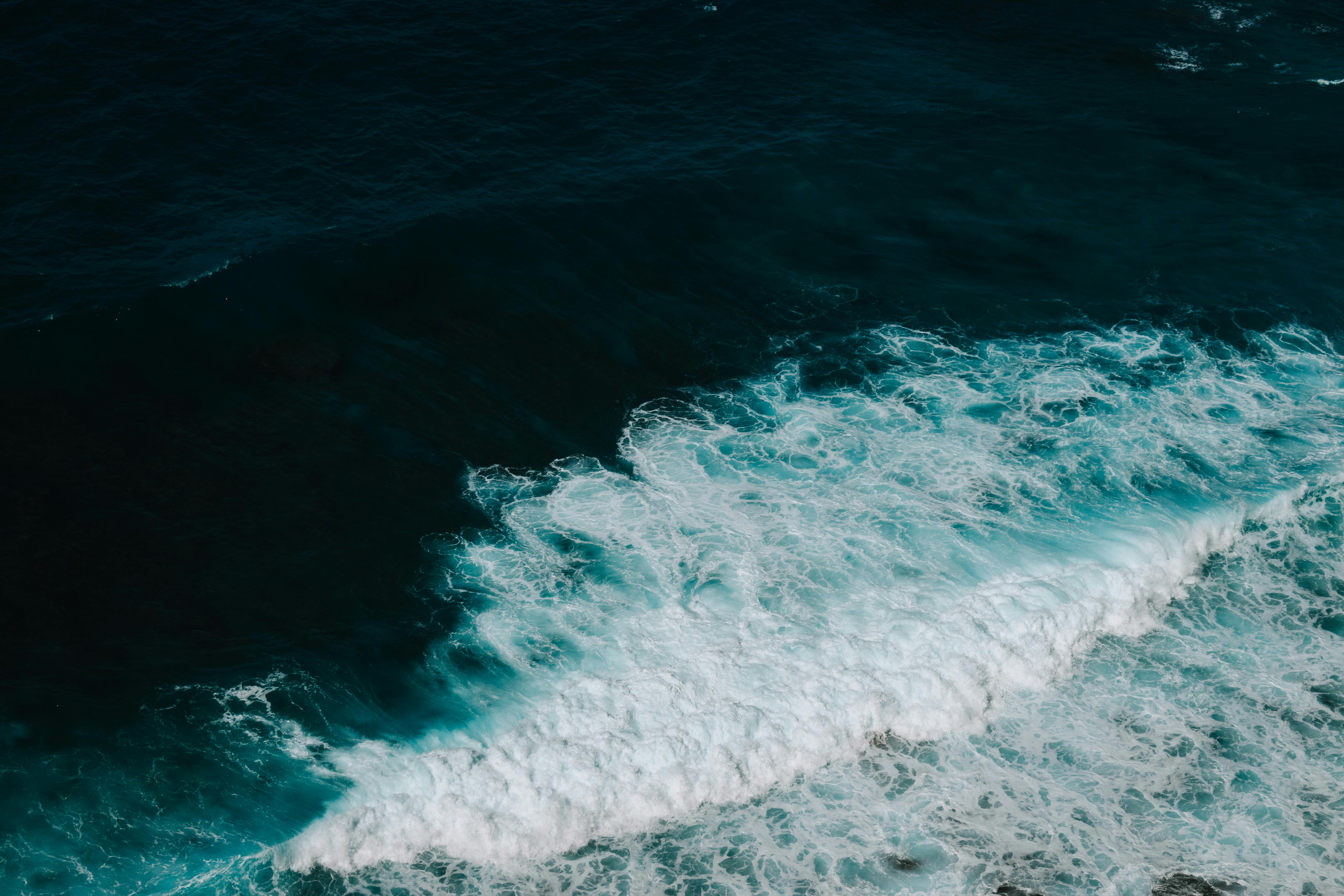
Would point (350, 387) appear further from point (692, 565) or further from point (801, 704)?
point (801, 704)

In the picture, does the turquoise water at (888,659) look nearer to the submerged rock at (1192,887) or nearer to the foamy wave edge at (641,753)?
the foamy wave edge at (641,753)

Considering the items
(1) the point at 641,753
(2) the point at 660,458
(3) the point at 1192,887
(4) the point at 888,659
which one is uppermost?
(2) the point at 660,458

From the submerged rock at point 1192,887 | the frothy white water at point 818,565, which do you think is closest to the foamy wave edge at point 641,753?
the frothy white water at point 818,565

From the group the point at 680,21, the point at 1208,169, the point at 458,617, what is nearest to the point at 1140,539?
the point at 458,617

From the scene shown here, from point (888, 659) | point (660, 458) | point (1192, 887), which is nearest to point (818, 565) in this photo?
point (888, 659)

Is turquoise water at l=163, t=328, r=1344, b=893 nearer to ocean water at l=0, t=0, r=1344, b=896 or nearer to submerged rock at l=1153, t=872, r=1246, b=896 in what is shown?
ocean water at l=0, t=0, r=1344, b=896

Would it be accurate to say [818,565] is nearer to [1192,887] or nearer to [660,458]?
[660,458]

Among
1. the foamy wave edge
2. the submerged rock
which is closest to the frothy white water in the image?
the foamy wave edge
